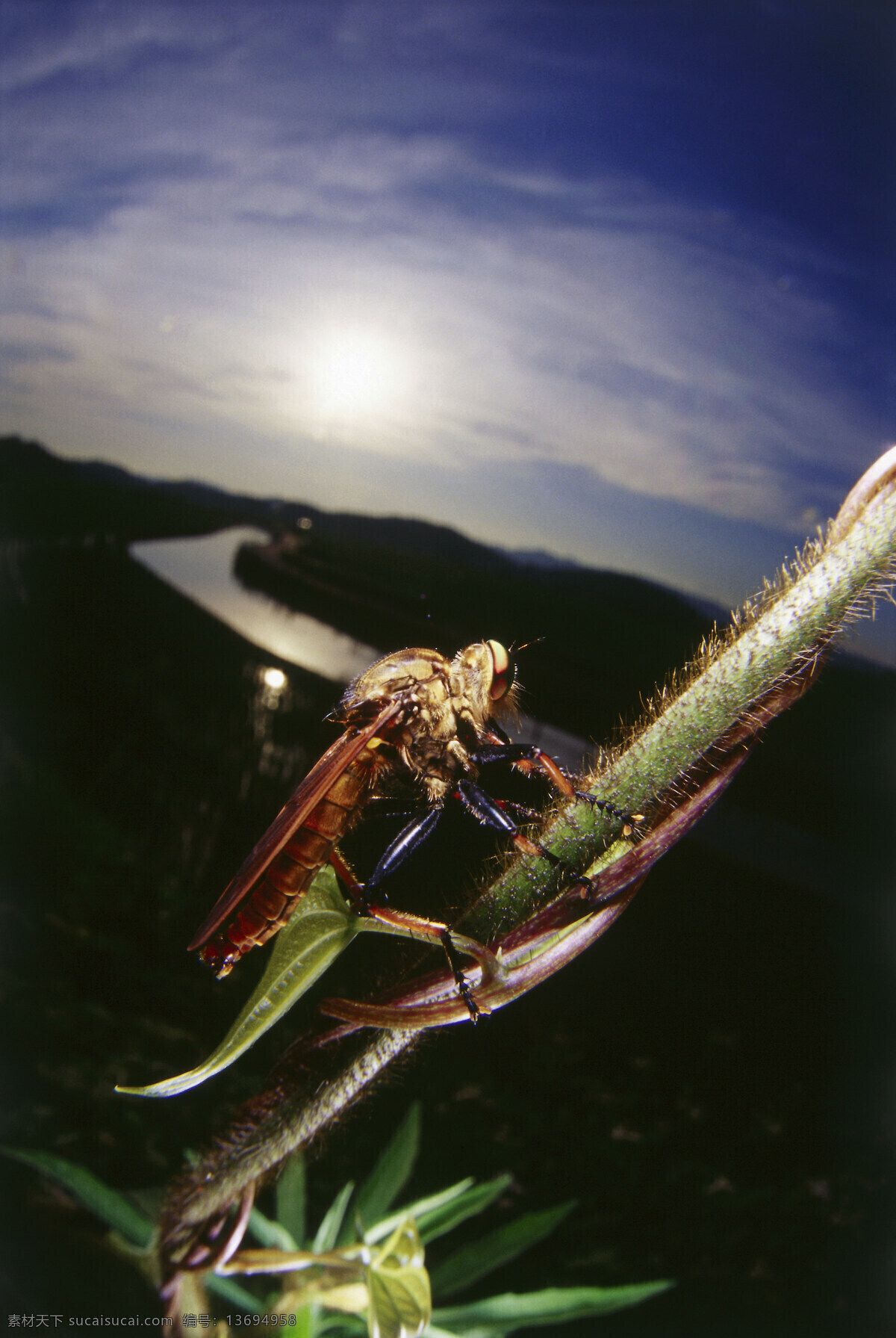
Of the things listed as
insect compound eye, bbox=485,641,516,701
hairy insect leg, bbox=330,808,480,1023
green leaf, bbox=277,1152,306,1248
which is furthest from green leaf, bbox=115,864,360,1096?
green leaf, bbox=277,1152,306,1248

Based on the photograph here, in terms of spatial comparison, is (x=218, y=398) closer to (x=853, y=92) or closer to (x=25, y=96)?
(x=25, y=96)

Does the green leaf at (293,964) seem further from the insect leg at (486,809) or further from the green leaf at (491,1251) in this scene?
the green leaf at (491,1251)

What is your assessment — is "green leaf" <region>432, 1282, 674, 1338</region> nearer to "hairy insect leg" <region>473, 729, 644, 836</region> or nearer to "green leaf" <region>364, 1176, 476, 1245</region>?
"green leaf" <region>364, 1176, 476, 1245</region>

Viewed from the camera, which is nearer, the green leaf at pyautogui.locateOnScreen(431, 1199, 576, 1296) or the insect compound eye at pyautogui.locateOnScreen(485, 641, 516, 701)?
the insect compound eye at pyautogui.locateOnScreen(485, 641, 516, 701)

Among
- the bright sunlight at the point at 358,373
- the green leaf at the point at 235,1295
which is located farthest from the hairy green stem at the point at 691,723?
the bright sunlight at the point at 358,373

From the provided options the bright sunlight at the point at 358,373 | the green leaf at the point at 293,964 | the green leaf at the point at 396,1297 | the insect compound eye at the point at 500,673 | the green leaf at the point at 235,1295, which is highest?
the bright sunlight at the point at 358,373

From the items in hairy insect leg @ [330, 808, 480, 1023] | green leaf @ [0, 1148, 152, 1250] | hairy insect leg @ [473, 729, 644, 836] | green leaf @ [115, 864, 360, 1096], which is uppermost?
hairy insect leg @ [473, 729, 644, 836]

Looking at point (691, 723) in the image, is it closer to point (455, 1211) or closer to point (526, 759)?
point (526, 759)
